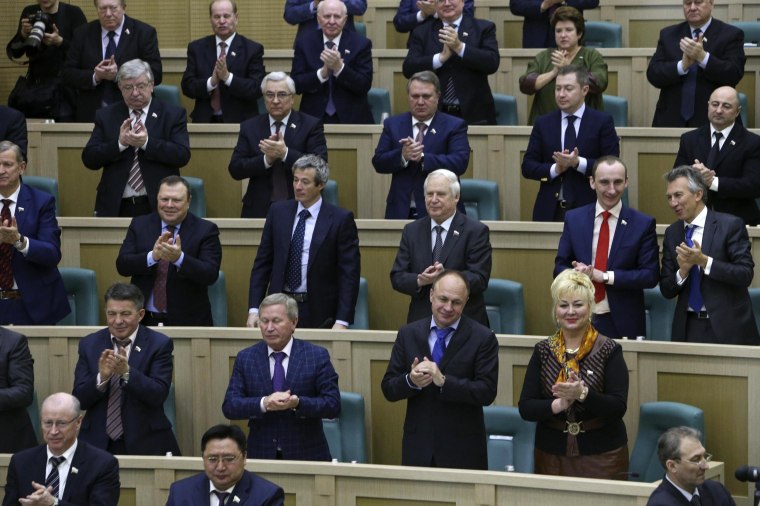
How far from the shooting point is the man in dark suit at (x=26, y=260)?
6203 mm

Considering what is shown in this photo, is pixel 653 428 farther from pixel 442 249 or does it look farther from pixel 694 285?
pixel 442 249

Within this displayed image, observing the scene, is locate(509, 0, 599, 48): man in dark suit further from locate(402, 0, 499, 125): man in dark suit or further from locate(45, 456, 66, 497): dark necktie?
locate(45, 456, 66, 497): dark necktie

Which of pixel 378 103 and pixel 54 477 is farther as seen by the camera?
pixel 378 103

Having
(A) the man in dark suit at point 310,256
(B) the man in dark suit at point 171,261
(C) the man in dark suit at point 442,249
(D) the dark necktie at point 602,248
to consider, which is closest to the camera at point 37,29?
(B) the man in dark suit at point 171,261

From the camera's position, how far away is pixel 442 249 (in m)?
5.86

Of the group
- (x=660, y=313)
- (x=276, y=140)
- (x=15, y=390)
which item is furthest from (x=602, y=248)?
(x=15, y=390)

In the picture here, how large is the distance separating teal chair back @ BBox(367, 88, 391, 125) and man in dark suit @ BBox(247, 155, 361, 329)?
199 cm

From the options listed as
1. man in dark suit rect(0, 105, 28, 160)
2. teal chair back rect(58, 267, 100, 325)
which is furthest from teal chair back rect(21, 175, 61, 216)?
teal chair back rect(58, 267, 100, 325)

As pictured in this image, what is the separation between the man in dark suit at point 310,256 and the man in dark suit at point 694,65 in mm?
2028

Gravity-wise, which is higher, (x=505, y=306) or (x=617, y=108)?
(x=617, y=108)

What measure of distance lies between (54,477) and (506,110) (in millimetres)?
3779

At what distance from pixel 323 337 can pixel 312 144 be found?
127cm

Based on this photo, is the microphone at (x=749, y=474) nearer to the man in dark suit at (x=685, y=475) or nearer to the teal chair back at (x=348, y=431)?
the man in dark suit at (x=685, y=475)

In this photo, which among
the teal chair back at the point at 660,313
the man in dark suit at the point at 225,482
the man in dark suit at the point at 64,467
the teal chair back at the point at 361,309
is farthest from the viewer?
the teal chair back at the point at 361,309
